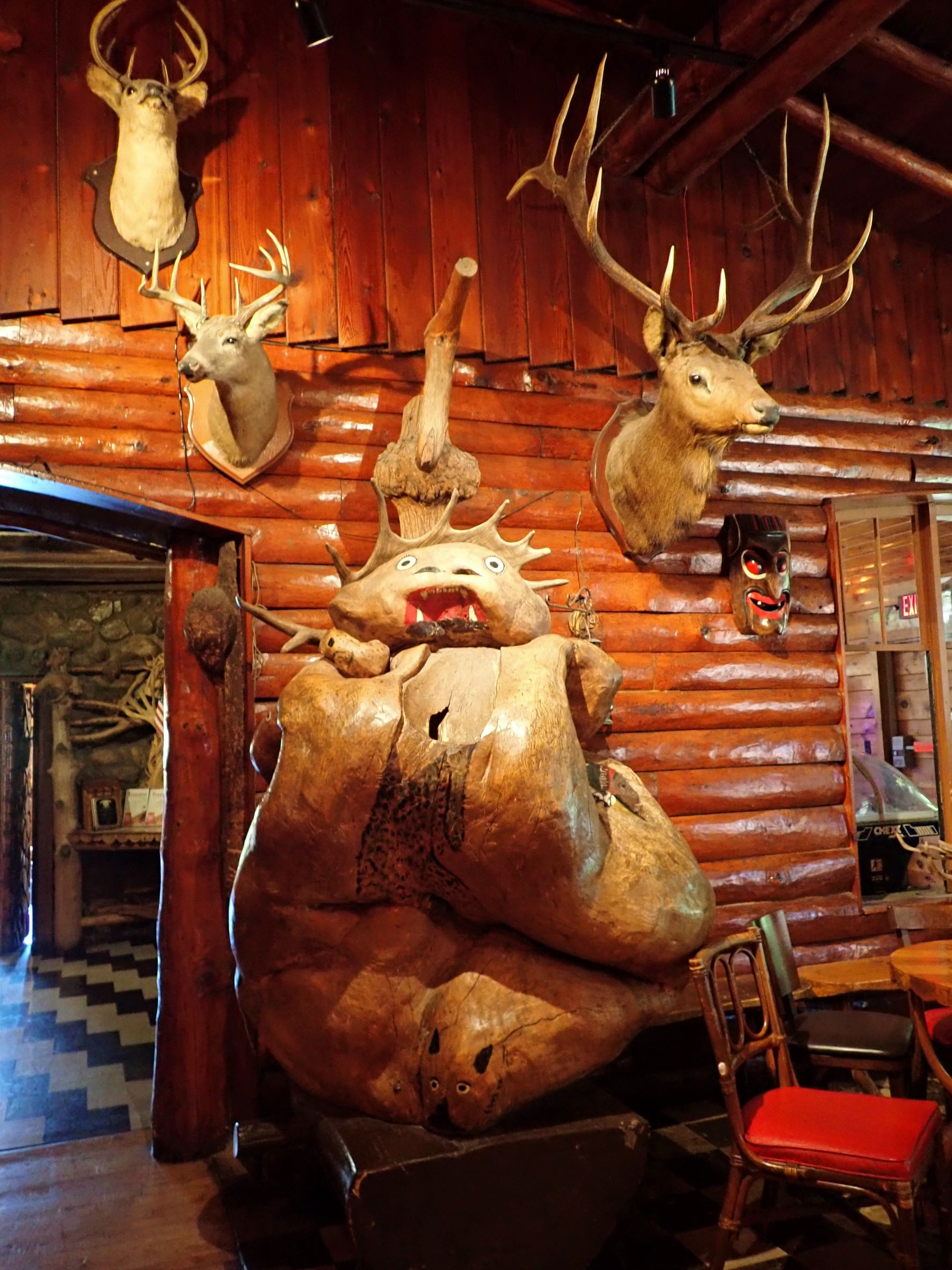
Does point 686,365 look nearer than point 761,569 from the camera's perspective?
Yes

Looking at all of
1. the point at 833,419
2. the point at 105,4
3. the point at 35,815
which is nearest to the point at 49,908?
the point at 35,815

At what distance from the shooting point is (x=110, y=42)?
3996 millimetres

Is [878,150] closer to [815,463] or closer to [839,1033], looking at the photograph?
[815,463]

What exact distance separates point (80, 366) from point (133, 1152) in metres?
3.18

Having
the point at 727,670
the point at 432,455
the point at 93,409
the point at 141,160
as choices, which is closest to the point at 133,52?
the point at 141,160

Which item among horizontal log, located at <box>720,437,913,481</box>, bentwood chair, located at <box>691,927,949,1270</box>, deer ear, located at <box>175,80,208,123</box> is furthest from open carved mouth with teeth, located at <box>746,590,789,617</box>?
deer ear, located at <box>175,80,208,123</box>

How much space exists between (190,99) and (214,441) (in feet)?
4.77

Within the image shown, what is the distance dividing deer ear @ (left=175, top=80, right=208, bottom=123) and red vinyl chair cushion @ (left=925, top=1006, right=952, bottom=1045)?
467 cm

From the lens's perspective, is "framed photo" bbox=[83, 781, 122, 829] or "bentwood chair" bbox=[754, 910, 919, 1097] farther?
"framed photo" bbox=[83, 781, 122, 829]

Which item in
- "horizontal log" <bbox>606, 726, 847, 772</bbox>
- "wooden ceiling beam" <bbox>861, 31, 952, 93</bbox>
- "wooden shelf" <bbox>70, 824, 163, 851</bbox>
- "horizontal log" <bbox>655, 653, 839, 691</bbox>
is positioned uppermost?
"wooden ceiling beam" <bbox>861, 31, 952, 93</bbox>

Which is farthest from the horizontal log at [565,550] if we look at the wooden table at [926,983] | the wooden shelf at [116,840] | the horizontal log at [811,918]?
the wooden shelf at [116,840]

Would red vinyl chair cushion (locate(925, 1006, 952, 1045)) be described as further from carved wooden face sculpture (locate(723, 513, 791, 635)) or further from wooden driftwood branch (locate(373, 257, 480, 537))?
wooden driftwood branch (locate(373, 257, 480, 537))

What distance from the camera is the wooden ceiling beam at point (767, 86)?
380 cm

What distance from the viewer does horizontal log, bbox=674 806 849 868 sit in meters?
4.55
